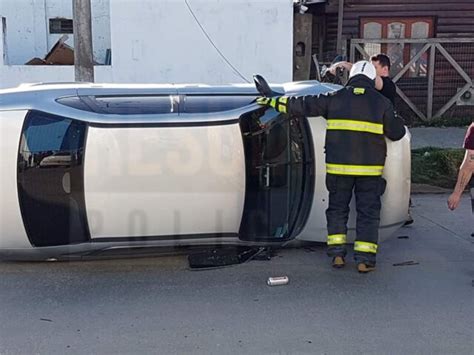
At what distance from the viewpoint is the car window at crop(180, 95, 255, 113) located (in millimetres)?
4742

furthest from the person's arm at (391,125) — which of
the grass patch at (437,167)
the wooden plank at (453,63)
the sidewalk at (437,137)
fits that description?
the wooden plank at (453,63)

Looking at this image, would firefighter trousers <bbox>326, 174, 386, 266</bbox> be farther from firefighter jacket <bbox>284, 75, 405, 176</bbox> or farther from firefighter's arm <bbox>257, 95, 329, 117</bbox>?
firefighter's arm <bbox>257, 95, 329, 117</bbox>

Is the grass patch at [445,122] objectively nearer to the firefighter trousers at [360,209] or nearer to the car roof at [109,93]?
the car roof at [109,93]

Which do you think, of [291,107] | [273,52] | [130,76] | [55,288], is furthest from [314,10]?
[55,288]

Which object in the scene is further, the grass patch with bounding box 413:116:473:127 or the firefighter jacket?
the grass patch with bounding box 413:116:473:127

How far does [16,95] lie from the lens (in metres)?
4.64

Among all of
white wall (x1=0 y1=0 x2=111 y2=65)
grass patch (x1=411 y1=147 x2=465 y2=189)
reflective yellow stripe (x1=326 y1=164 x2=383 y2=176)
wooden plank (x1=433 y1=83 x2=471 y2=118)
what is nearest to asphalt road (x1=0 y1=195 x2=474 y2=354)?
reflective yellow stripe (x1=326 y1=164 x2=383 y2=176)

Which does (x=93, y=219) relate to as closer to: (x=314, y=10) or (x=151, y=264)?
(x=151, y=264)

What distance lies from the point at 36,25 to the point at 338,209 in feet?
42.4

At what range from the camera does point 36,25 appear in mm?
15188

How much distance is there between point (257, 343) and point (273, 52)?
10041 millimetres

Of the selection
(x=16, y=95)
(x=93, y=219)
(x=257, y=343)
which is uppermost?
(x=16, y=95)

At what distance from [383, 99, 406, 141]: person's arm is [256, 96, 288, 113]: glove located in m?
0.84

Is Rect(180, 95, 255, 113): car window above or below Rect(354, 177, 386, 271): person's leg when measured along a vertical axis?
above
